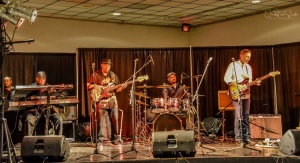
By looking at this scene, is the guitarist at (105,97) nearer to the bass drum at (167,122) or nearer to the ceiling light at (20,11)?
the bass drum at (167,122)

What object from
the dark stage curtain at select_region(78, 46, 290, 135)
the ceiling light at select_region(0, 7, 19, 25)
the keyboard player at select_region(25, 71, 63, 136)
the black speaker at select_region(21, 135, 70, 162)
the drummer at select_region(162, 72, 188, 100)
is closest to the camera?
the ceiling light at select_region(0, 7, 19, 25)

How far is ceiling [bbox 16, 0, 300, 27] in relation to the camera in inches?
403

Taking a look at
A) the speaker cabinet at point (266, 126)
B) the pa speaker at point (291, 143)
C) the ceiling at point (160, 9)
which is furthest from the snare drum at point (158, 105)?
the pa speaker at point (291, 143)

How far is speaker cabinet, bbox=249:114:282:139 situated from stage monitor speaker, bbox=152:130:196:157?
385 centimetres

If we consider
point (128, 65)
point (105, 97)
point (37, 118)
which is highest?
point (128, 65)

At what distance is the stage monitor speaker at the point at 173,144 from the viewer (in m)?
6.03

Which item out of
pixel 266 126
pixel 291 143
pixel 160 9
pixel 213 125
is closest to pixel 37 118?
pixel 160 9

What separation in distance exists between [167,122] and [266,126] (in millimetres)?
2419

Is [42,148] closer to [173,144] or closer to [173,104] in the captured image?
[173,144]

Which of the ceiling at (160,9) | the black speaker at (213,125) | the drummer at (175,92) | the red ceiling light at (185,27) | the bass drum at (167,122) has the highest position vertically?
the ceiling at (160,9)

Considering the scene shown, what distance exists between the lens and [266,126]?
31.4 ft

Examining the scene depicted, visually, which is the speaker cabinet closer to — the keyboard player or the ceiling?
the ceiling

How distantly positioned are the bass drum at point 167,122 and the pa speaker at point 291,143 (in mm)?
3004

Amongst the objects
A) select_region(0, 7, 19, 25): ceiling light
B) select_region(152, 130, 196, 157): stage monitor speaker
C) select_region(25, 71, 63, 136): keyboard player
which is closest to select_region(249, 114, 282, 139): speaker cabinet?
select_region(152, 130, 196, 157): stage monitor speaker
